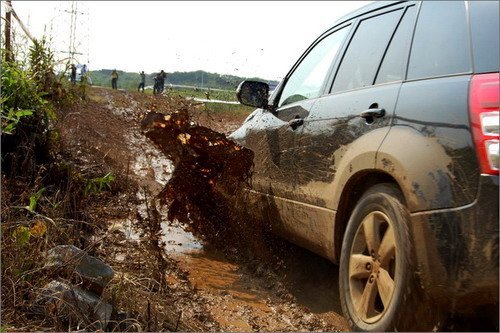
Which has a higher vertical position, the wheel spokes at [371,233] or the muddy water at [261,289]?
the wheel spokes at [371,233]

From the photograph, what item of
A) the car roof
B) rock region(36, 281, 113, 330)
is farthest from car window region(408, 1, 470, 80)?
rock region(36, 281, 113, 330)

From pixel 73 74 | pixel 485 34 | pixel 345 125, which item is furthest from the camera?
pixel 73 74

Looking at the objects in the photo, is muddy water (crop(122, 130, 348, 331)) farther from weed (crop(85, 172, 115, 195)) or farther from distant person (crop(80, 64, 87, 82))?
distant person (crop(80, 64, 87, 82))

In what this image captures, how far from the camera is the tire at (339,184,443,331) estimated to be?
101 inches

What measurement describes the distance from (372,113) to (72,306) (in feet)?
6.19

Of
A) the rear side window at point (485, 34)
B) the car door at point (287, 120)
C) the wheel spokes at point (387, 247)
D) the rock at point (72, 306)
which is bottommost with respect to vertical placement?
the rock at point (72, 306)

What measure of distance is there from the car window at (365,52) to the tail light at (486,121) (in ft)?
3.72

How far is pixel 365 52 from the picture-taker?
3.79 meters

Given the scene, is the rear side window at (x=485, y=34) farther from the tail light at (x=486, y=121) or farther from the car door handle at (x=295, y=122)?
the car door handle at (x=295, y=122)

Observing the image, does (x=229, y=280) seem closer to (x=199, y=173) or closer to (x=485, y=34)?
(x=199, y=173)

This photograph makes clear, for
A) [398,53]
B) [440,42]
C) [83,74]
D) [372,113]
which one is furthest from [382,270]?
[83,74]

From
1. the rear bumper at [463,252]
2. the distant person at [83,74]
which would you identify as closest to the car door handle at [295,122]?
the rear bumper at [463,252]

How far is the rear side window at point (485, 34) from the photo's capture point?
2.52 meters

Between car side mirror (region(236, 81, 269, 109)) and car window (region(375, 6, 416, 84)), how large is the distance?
177 cm
